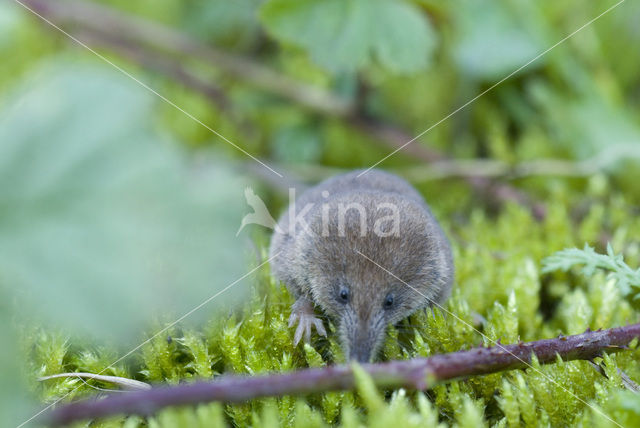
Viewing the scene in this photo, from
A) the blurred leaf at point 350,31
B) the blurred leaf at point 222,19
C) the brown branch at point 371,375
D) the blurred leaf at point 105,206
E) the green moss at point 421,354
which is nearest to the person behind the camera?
the blurred leaf at point 105,206

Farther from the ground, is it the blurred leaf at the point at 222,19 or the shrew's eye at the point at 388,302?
the blurred leaf at the point at 222,19

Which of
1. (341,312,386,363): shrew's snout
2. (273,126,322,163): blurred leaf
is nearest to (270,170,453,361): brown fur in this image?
(341,312,386,363): shrew's snout

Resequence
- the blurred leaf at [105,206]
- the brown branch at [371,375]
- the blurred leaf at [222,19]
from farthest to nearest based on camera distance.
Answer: the blurred leaf at [222,19] < the brown branch at [371,375] < the blurred leaf at [105,206]

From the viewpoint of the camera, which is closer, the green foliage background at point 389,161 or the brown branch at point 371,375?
the green foliage background at point 389,161

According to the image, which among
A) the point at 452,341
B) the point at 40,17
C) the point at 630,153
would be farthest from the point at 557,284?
the point at 40,17

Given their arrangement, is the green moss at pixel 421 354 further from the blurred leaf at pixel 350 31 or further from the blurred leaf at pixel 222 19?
the blurred leaf at pixel 222 19

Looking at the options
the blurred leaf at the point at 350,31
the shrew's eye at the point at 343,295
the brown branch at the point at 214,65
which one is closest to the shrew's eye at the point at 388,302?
the shrew's eye at the point at 343,295

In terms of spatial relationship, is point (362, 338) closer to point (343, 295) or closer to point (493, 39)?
point (343, 295)

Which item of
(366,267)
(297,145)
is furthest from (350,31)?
(366,267)
